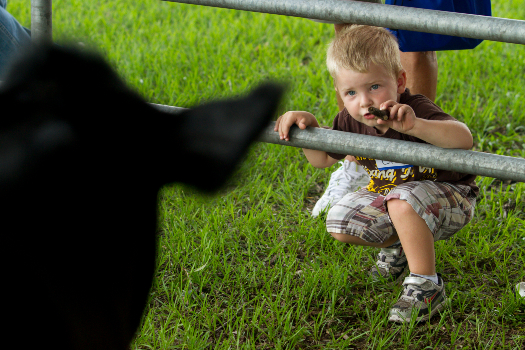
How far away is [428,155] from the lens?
55.7 inches

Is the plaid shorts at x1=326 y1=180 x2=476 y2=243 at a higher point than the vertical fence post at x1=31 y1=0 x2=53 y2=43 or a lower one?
lower

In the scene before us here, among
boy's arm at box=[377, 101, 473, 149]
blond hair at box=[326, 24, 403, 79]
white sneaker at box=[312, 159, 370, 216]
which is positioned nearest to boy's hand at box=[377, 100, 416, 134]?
boy's arm at box=[377, 101, 473, 149]

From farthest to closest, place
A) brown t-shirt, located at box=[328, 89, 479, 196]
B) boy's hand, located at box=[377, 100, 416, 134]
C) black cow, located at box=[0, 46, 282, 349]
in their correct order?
brown t-shirt, located at box=[328, 89, 479, 196] < boy's hand, located at box=[377, 100, 416, 134] < black cow, located at box=[0, 46, 282, 349]

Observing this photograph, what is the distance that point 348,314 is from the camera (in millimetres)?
2234

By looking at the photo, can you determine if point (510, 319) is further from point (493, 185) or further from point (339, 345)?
point (493, 185)

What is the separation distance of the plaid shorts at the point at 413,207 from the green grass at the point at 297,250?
0.77 ft

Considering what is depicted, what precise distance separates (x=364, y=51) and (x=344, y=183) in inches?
35.8

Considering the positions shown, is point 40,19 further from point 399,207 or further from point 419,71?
point 419,71

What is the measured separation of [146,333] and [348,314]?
0.78m

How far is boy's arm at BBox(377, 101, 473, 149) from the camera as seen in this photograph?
1.87m

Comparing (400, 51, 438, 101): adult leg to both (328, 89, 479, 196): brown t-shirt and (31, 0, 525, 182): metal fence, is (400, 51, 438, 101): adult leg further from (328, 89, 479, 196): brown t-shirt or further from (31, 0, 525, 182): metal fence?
(31, 0, 525, 182): metal fence

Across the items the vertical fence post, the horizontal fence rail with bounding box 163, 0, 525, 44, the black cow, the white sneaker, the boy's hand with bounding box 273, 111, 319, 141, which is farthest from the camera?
the white sneaker

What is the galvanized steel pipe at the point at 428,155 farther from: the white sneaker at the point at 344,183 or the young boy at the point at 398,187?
the white sneaker at the point at 344,183

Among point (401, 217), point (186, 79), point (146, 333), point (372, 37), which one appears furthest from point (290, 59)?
point (146, 333)
